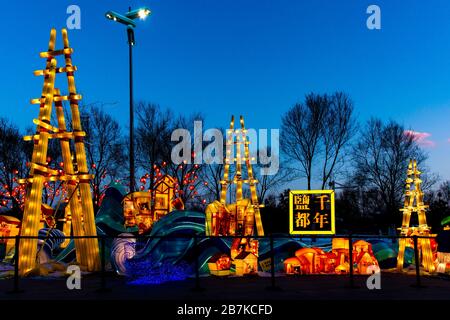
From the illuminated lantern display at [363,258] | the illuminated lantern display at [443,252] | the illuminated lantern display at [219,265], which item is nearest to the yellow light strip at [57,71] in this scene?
the illuminated lantern display at [219,265]

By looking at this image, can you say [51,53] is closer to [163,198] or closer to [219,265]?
[163,198]

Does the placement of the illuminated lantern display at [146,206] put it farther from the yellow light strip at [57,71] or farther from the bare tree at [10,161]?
the bare tree at [10,161]

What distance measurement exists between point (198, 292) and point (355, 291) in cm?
333

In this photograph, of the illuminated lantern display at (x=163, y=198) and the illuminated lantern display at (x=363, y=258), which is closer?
the illuminated lantern display at (x=363, y=258)

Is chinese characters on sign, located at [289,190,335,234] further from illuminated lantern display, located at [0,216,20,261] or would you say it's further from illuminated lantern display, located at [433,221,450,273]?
illuminated lantern display, located at [0,216,20,261]

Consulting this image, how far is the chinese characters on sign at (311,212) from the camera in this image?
15.2 metres

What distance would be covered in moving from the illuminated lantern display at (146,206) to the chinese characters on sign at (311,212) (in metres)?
4.87

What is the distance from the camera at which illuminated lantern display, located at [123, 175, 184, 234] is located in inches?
647

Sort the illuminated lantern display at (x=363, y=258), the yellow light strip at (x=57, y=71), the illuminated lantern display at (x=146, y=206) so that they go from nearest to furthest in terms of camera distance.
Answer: the illuminated lantern display at (x=363, y=258)
the yellow light strip at (x=57, y=71)
the illuminated lantern display at (x=146, y=206)

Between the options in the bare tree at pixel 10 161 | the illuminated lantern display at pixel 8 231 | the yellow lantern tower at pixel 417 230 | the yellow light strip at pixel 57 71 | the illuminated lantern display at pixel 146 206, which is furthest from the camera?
the bare tree at pixel 10 161

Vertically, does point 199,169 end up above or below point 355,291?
above
